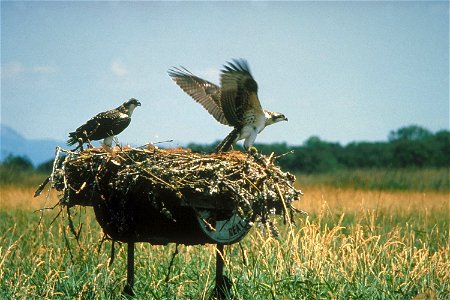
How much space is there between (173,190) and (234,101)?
183 cm

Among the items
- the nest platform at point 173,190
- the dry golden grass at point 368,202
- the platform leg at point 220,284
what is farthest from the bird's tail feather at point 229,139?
the dry golden grass at point 368,202

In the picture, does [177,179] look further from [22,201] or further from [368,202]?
[22,201]

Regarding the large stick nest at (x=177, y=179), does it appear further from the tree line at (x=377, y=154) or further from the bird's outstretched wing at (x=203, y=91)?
the tree line at (x=377, y=154)

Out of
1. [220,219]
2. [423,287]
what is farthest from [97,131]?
[423,287]

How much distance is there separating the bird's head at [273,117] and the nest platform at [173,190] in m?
1.80

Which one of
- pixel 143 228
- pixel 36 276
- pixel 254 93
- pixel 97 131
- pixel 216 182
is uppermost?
pixel 254 93

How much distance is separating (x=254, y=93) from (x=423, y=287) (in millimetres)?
2470

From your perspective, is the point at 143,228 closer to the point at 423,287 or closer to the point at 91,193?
the point at 91,193

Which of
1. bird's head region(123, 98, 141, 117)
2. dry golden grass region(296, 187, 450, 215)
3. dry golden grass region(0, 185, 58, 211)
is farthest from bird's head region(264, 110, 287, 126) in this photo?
dry golden grass region(0, 185, 58, 211)

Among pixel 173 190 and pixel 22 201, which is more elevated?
pixel 173 190

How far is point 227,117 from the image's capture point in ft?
24.3

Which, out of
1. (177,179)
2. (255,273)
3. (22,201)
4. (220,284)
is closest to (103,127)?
(177,179)

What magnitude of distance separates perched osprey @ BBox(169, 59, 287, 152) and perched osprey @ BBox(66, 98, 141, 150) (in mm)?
1057

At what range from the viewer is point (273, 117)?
7.94m
